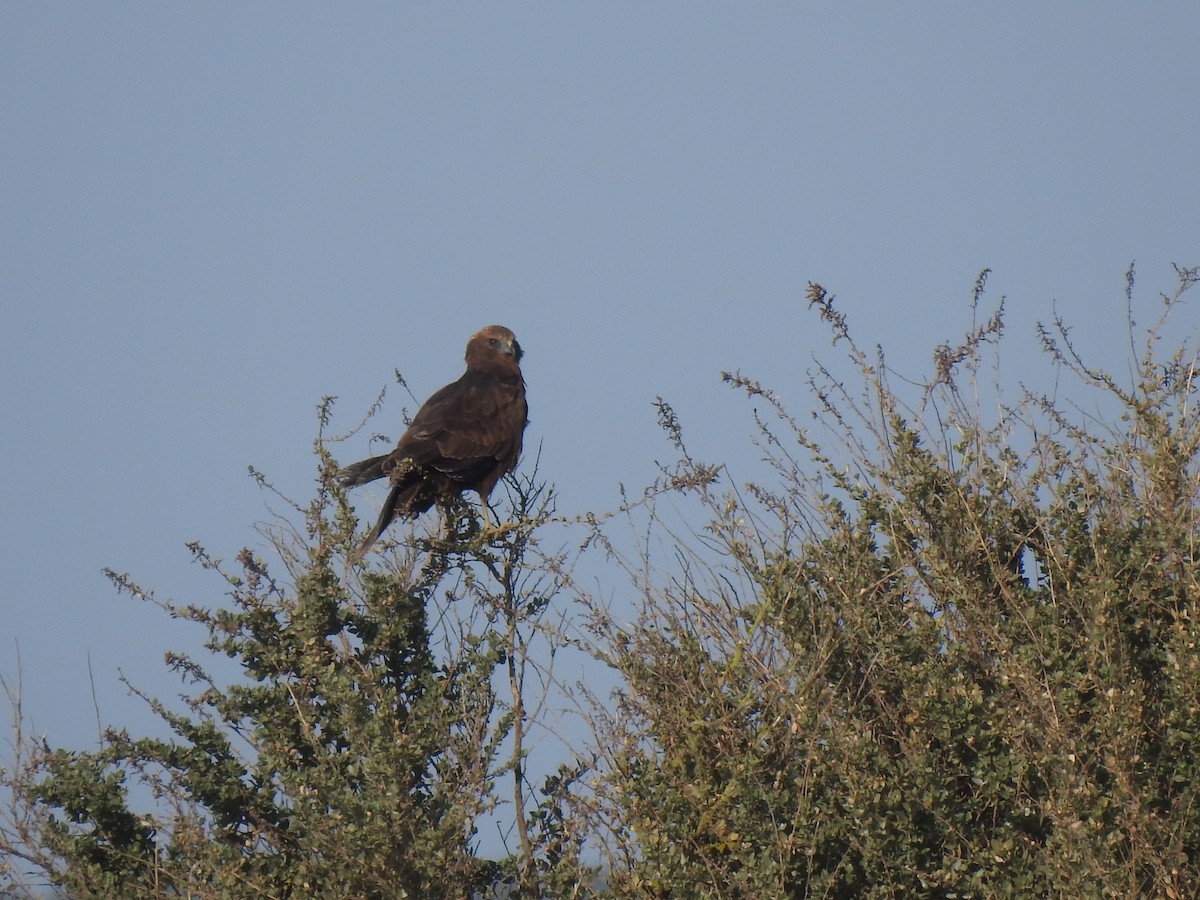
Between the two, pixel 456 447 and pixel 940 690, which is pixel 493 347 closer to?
pixel 456 447

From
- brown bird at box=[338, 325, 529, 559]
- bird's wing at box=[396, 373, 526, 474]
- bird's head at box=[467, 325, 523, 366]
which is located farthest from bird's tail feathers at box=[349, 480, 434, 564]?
bird's head at box=[467, 325, 523, 366]

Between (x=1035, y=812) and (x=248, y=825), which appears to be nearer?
(x=1035, y=812)

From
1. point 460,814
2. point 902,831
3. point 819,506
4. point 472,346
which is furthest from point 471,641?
point 472,346

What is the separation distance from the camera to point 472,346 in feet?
29.0

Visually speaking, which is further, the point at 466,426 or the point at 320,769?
the point at 466,426

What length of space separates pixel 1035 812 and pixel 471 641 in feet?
7.19

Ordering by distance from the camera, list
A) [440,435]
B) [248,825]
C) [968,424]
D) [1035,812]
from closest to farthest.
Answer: [1035,812]
[248,825]
[968,424]
[440,435]

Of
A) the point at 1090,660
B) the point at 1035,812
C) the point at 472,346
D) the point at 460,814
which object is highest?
the point at 472,346

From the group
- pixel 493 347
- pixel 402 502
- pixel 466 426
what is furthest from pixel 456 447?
pixel 493 347

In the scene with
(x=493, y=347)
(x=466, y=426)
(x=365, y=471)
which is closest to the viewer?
(x=365, y=471)

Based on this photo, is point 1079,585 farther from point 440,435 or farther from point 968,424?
point 440,435

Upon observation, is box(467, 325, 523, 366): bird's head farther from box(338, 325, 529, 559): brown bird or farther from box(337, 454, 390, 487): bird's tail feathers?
box(337, 454, 390, 487): bird's tail feathers

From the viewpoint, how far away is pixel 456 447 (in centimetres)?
712

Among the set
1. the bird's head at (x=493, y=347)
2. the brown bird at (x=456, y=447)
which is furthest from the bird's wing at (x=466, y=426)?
the bird's head at (x=493, y=347)
